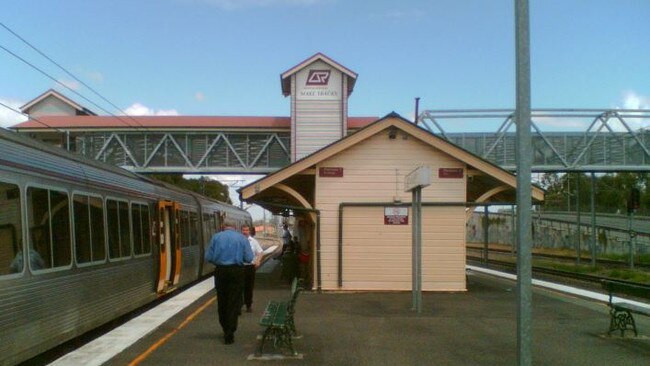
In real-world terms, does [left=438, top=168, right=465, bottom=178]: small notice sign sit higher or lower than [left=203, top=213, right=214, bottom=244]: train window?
higher

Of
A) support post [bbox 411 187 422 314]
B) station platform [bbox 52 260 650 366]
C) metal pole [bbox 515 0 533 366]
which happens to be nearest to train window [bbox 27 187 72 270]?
station platform [bbox 52 260 650 366]

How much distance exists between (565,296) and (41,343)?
39.6 ft

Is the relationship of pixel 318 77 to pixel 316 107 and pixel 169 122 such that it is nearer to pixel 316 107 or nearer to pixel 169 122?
pixel 316 107

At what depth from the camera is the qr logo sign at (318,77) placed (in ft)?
108

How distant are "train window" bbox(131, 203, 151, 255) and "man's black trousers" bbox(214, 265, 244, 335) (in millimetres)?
3584

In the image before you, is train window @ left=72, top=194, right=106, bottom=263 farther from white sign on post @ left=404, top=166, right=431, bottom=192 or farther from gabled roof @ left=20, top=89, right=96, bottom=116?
gabled roof @ left=20, top=89, right=96, bottom=116

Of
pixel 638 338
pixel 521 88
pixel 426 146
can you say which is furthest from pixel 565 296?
pixel 521 88

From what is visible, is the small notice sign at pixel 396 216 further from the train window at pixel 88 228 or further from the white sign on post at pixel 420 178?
the train window at pixel 88 228

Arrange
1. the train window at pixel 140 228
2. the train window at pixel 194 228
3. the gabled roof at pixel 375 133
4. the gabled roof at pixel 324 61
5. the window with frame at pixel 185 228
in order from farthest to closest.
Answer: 1. the gabled roof at pixel 324 61
2. the train window at pixel 194 228
3. the window with frame at pixel 185 228
4. the gabled roof at pixel 375 133
5. the train window at pixel 140 228

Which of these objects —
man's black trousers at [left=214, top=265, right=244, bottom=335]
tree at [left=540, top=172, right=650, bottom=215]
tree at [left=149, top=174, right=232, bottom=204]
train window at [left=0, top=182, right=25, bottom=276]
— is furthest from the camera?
tree at [left=149, top=174, right=232, bottom=204]

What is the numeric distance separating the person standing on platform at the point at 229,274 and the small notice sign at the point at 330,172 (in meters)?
7.24

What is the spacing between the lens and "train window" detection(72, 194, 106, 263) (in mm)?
9414

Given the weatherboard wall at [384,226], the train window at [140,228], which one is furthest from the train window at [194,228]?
the train window at [140,228]

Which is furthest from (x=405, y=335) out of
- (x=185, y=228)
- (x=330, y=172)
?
(x=185, y=228)
